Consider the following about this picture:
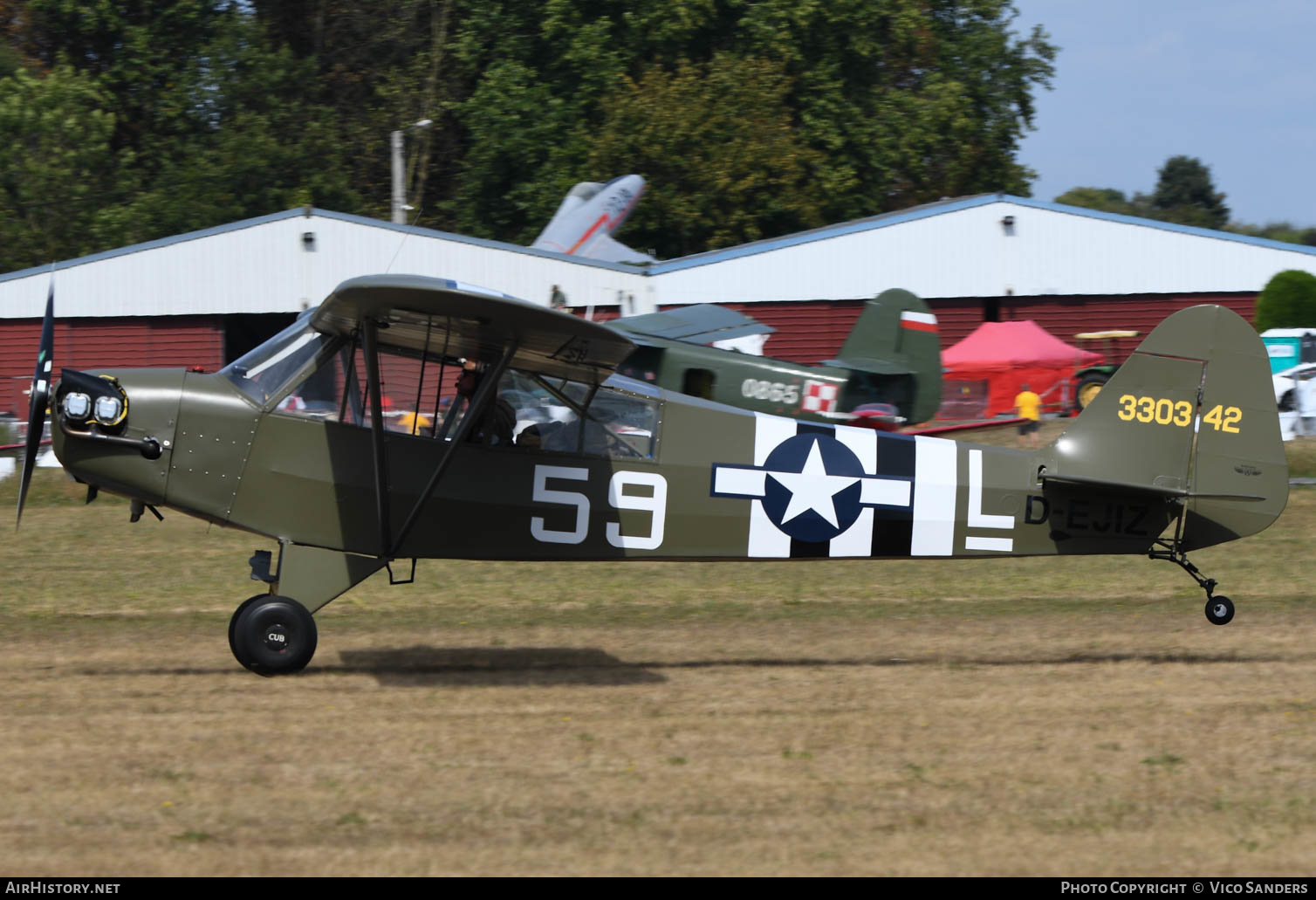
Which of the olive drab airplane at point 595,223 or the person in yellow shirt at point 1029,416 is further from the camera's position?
the olive drab airplane at point 595,223

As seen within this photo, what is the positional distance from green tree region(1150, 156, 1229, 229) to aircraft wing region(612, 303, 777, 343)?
73709 millimetres

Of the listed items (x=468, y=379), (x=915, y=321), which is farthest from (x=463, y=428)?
(x=915, y=321)

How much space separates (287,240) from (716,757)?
83.4 feet

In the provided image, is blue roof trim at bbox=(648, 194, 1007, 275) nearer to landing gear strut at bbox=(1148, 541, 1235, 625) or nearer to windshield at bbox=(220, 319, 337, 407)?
landing gear strut at bbox=(1148, 541, 1235, 625)

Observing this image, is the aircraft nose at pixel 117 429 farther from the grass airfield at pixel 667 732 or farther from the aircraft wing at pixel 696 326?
the aircraft wing at pixel 696 326

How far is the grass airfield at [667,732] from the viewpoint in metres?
5.73

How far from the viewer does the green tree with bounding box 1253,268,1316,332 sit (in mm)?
29016

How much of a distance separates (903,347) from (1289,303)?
13.8 m

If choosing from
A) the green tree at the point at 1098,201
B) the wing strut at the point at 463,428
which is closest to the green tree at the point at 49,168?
the wing strut at the point at 463,428

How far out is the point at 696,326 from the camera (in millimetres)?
19719

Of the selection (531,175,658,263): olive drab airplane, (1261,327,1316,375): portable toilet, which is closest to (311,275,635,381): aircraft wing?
(1261,327,1316,375): portable toilet

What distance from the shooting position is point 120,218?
40469 mm

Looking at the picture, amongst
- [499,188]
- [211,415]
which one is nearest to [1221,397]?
[211,415]

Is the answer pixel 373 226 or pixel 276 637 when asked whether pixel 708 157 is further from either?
pixel 276 637
